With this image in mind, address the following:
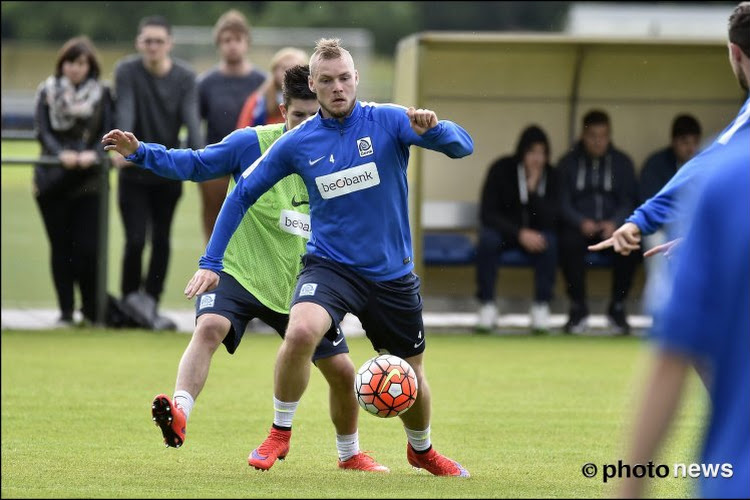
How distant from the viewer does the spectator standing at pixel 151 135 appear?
12508 millimetres

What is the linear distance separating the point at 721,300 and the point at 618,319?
37.1 ft

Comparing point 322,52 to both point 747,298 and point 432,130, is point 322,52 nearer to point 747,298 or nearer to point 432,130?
point 432,130

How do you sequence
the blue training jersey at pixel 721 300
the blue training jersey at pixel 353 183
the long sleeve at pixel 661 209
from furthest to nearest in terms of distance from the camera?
the blue training jersey at pixel 353 183 → the long sleeve at pixel 661 209 → the blue training jersey at pixel 721 300

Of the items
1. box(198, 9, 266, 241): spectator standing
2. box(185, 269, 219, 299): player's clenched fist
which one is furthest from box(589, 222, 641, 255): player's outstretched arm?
box(198, 9, 266, 241): spectator standing

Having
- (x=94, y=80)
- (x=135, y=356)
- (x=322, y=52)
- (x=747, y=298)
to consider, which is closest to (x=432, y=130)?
(x=322, y=52)

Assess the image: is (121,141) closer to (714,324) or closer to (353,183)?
(353,183)

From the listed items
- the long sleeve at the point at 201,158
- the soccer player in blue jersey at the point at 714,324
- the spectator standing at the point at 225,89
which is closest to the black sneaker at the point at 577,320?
the spectator standing at the point at 225,89

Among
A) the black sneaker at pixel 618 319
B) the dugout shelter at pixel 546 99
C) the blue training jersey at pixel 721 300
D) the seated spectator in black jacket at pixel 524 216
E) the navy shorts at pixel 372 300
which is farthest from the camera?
the dugout shelter at pixel 546 99

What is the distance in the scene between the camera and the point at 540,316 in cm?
1330

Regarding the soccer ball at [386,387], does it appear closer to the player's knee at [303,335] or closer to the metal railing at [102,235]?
the player's knee at [303,335]

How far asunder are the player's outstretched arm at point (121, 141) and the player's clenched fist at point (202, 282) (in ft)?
2.24

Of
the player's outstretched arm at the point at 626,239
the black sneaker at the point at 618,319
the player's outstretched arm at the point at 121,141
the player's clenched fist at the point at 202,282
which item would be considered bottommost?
the black sneaker at the point at 618,319

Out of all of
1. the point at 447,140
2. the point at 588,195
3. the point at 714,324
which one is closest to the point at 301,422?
the point at 447,140

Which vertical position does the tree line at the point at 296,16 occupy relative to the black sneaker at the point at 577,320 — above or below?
above
